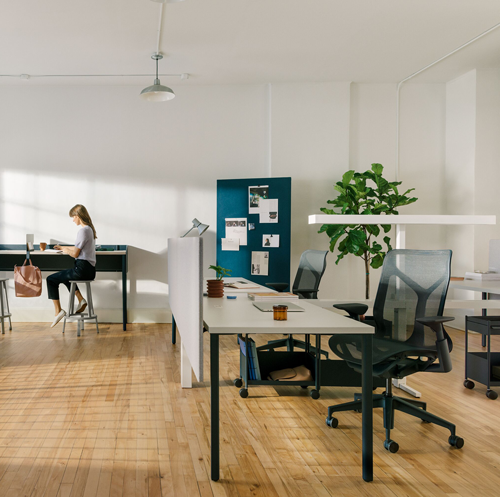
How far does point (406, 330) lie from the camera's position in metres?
2.61

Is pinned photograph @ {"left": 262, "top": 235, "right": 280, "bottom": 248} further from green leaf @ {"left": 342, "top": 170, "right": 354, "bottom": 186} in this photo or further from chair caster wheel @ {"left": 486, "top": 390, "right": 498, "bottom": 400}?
chair caster wheel @ {"left": 486, "top": 390, "right": 498, "bottom": 400}

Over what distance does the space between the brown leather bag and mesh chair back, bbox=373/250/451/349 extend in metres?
4.29

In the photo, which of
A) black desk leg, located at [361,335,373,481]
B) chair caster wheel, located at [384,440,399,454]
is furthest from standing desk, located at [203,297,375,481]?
chair caster wheel, located at [384,440,399,454]

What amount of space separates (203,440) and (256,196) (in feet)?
12.8

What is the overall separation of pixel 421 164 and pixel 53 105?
4945 mm

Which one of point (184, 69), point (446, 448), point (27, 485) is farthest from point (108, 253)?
point (446, 448)

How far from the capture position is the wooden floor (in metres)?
2.05

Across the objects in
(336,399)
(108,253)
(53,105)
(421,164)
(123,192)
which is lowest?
(336,399)

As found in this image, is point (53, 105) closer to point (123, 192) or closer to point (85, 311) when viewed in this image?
point (123, 192)

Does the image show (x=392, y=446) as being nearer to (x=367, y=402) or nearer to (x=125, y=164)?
(x=367, y=402)

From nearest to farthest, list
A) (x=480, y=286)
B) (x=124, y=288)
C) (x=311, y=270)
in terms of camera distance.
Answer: (x=480, y=286) → (x=311, y=270) → (x=124, y=288)

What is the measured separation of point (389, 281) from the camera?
268 centimetres

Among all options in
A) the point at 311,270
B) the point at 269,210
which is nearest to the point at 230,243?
the point at 269,210

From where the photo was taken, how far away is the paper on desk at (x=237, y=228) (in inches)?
240
